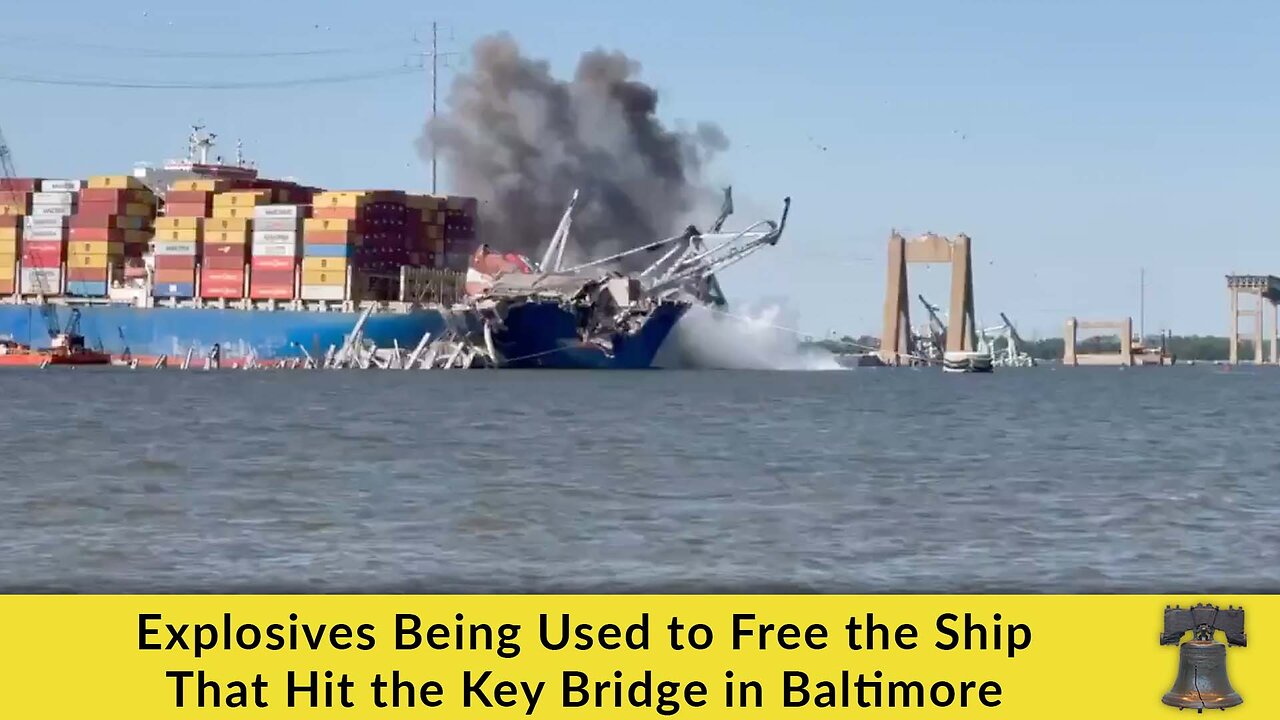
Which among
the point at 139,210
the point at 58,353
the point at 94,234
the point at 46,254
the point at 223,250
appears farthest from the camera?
the point at 139,210

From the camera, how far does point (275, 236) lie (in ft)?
425

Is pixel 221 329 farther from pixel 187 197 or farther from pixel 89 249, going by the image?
pixel 89 249

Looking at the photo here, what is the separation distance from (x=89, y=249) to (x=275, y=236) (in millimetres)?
15428

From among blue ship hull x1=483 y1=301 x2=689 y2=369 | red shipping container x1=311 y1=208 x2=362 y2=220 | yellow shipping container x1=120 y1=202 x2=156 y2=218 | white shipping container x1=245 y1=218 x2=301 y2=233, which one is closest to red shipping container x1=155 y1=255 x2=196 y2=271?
white shipping container x1=245 y1=218 x2=301 y2=233

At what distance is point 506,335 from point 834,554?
98.8 m

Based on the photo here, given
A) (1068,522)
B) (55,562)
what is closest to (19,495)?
(55,562)

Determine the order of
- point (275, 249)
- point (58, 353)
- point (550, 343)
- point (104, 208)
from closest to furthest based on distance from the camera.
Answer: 1. point (58, 353)
2. point (550, 343)
3. point (275, 249)
4. point (104, 208)

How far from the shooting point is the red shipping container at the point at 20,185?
462 feet

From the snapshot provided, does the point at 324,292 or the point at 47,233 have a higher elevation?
the point at 47,233

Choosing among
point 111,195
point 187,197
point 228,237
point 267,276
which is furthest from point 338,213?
point 111,195

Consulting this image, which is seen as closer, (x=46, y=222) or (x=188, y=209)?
(x=188, y=209)

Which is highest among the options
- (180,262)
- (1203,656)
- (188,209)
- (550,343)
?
(188,209)

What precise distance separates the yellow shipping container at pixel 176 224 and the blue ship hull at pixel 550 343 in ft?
79.8

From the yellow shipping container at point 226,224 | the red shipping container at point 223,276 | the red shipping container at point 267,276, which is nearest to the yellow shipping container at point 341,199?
the yellow shipping container at point 226,224
